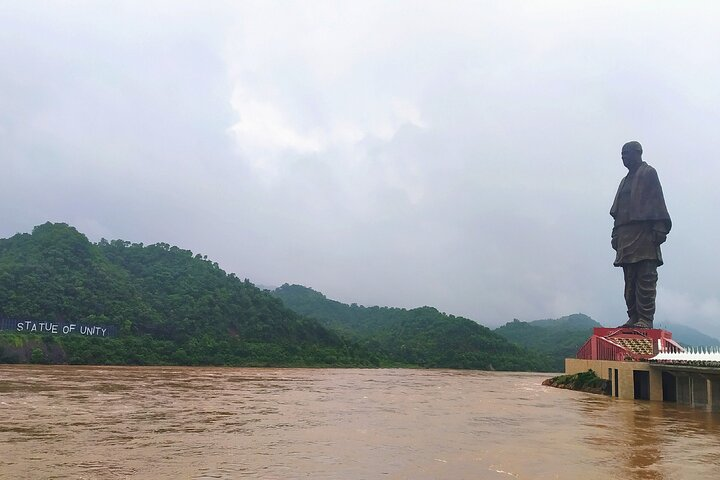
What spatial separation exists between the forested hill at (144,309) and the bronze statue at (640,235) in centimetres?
4266

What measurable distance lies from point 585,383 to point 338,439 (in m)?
22.4

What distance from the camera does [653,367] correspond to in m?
25.4

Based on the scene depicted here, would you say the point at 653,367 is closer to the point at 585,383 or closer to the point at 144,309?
the point at 585,383

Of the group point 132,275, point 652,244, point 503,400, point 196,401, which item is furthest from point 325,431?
point 132,275

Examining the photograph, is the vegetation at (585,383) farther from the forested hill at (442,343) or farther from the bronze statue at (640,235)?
the forested hill at (442,343)

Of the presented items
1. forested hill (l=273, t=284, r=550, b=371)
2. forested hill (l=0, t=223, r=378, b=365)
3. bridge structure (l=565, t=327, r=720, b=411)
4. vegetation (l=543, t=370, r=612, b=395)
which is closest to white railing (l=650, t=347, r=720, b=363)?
bridge structure (l=565, t=327, r=720, b=411)

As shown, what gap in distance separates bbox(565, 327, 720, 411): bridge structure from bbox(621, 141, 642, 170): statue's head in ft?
30.7

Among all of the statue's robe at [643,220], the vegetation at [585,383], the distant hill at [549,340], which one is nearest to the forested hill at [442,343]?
the distant hill at [549,340]

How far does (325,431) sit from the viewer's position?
14.4m

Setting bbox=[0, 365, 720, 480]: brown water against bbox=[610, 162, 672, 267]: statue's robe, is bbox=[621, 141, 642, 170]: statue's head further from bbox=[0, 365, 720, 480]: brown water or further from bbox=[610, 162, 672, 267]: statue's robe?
bbox=[0, 365, 720, 480]: brown water

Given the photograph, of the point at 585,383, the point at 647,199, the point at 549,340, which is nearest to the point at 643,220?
the point at 647,199

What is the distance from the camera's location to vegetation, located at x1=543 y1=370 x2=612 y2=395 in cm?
2940

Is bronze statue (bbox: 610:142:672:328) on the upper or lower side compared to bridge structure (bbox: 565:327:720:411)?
upper

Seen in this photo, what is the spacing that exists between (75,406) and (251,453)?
32.4 ft
